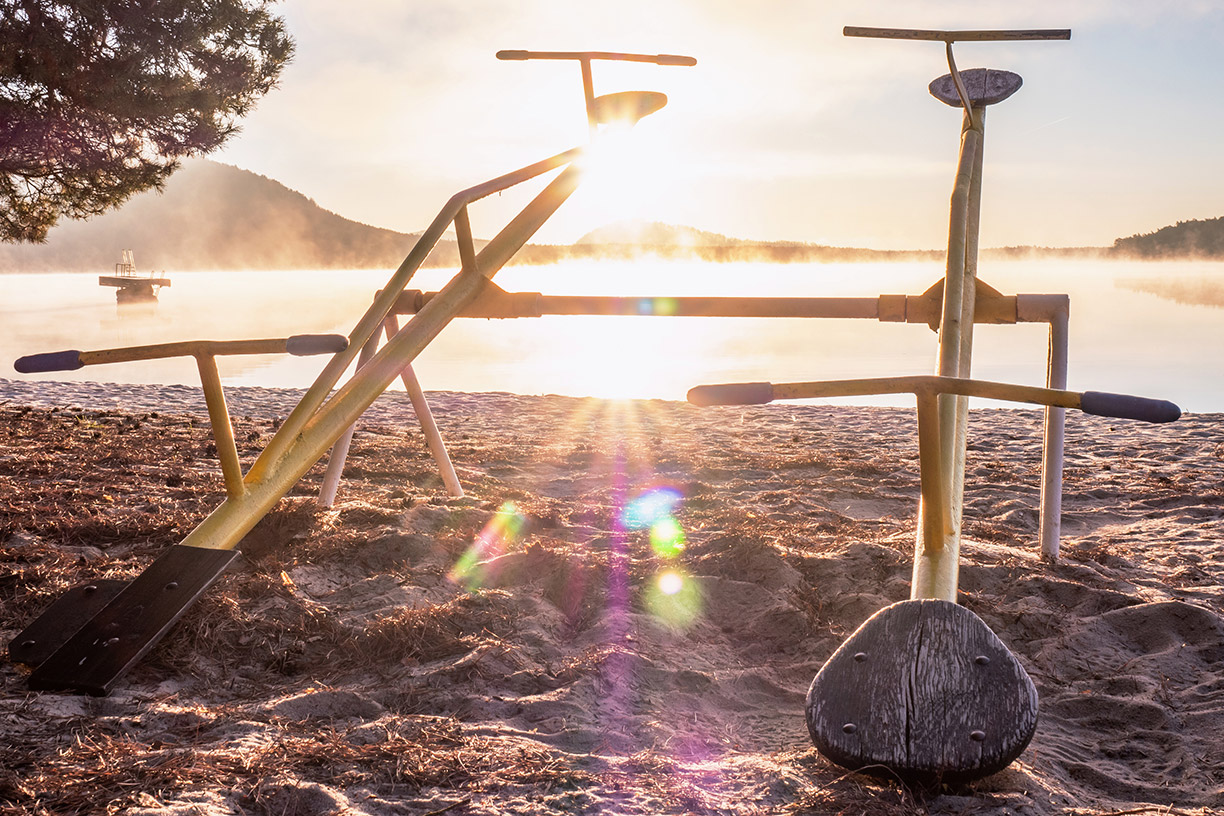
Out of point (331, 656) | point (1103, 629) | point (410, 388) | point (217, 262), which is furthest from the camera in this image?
point (217, 262)

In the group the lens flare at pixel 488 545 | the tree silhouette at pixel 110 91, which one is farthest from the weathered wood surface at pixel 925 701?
the tree silhouette at pixel 110 91

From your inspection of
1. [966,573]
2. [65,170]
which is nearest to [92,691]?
[966,573]

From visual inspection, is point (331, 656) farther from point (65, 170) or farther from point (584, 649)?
point (65, 170)

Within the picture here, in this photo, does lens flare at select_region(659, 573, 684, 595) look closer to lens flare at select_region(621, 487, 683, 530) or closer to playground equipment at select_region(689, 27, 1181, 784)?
lens flare at select_region(621, 487, 683, 530)

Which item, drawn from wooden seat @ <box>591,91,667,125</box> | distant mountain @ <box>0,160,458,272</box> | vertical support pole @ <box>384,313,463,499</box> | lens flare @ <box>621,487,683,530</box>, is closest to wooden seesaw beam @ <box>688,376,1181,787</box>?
lens flare @ <box>621,487,683,530</box>

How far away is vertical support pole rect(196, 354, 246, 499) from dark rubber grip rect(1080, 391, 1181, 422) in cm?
252

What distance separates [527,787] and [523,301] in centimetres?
254

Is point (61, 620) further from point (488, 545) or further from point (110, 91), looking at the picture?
point (110, 91)

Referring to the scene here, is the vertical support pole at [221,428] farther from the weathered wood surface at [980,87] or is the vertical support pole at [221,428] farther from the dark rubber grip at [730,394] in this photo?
the weathered wood surface at [980,87]

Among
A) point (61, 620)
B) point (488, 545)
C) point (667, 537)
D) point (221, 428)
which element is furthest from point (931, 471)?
point (61, 620)

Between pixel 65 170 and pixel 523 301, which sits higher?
pixel 65 170

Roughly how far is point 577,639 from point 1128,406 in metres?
1.79

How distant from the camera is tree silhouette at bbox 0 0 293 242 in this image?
7094 millimetres

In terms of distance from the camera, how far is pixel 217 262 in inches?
6339
